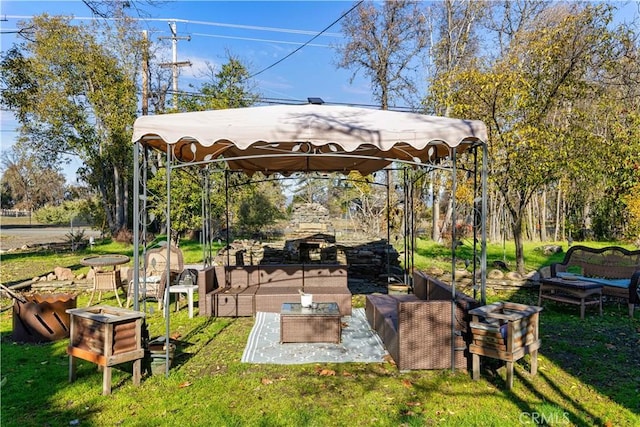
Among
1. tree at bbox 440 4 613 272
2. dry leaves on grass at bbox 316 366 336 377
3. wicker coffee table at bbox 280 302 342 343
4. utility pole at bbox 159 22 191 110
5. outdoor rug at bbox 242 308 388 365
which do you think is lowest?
dry leaves on grass at bbox 316 366 336 377

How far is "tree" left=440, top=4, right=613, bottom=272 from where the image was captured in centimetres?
757

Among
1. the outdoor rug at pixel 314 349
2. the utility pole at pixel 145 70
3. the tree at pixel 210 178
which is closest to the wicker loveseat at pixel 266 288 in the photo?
the outdoor rug at pixel 314 349

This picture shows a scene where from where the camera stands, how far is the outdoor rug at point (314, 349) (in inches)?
166

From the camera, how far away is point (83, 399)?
3.29 m

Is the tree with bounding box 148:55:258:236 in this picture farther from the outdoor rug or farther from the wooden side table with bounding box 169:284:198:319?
the outdoor rug

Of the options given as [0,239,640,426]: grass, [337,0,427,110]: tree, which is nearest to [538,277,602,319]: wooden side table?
[0,239,640,426]: grass

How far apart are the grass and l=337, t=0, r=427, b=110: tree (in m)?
14.5

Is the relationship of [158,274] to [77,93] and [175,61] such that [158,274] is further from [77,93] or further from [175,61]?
[175,61]

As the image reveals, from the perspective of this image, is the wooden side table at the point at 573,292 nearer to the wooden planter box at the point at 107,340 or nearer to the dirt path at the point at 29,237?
the wooden planter box at the point at 107,340

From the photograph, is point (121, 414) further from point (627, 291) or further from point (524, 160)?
point (524, 160)

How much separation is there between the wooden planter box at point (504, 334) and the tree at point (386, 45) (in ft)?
47.2

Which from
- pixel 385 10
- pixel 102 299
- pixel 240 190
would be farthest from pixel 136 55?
pixel 102 299

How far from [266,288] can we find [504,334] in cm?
381

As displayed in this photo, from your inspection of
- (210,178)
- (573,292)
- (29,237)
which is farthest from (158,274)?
(29,237)
